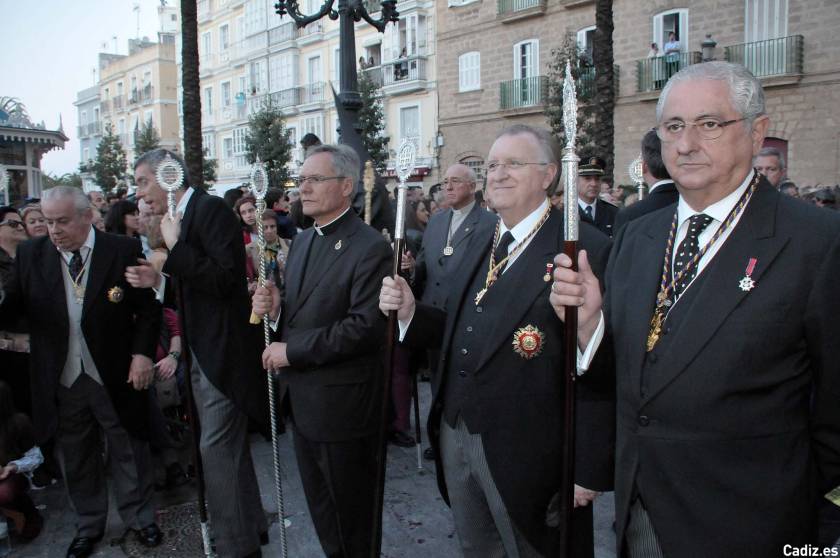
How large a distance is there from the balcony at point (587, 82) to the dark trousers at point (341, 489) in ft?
58.4

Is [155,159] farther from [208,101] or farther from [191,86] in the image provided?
[208,101]

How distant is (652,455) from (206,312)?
2.62 meters

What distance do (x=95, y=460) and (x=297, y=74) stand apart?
31.5 m

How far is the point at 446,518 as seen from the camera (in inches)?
178

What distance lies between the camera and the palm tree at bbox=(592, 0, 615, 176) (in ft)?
42.1

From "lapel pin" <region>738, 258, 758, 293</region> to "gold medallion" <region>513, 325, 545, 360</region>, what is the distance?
Result: 85cm

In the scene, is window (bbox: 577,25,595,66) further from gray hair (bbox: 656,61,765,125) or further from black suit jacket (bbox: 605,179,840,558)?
black suit jacket (bbox: 605,179,840,558)

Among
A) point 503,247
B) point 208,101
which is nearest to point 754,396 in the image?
point 503,247

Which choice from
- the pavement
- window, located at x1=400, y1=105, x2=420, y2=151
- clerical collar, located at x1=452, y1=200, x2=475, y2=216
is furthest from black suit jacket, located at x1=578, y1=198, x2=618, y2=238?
window, located at x1=400, y1=105, x2=420, y2=151

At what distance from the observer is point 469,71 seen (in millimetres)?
24672

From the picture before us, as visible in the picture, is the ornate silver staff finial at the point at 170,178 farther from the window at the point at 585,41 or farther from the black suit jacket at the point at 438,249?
the window at the point at 585,41

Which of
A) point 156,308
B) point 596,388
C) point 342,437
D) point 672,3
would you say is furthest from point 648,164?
point 672,3

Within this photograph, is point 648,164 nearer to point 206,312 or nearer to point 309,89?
point 206,312

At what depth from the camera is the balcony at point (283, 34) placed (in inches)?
1293
